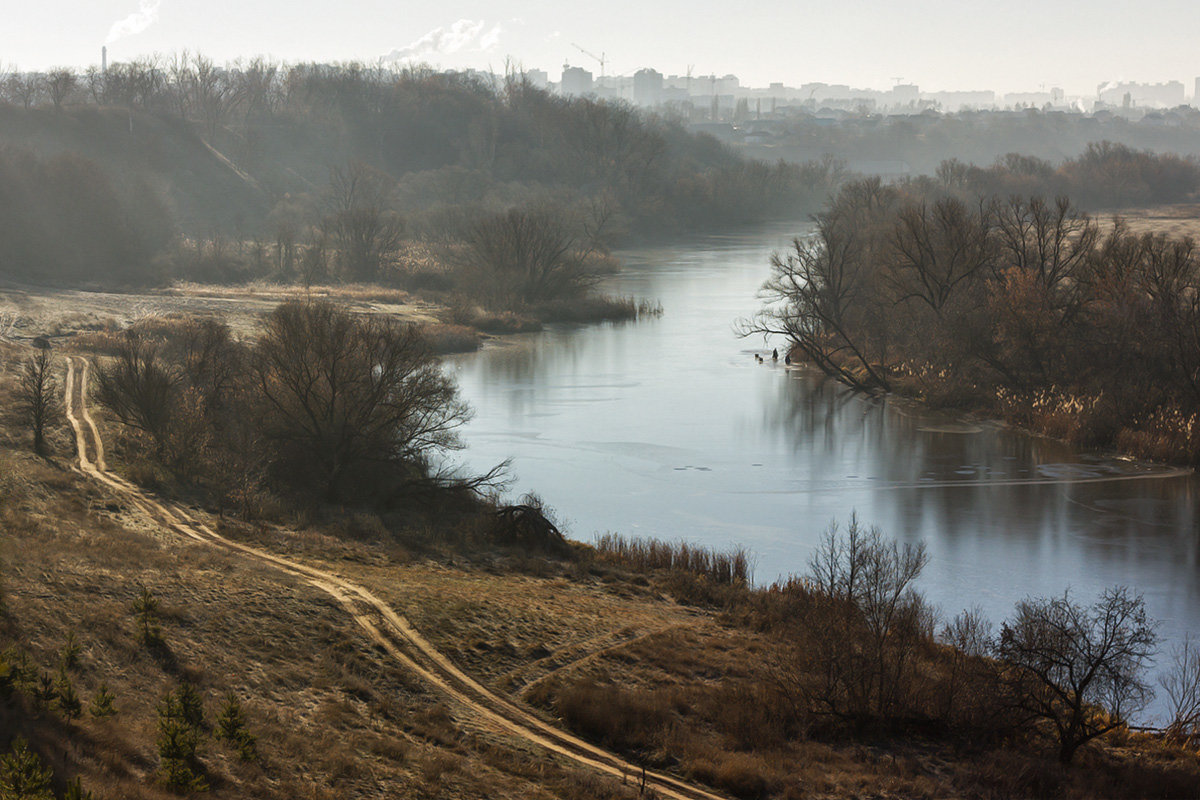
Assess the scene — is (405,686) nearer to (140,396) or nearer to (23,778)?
(23,778)

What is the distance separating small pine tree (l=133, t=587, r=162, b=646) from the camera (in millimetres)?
10211

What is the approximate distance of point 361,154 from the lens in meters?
92.1

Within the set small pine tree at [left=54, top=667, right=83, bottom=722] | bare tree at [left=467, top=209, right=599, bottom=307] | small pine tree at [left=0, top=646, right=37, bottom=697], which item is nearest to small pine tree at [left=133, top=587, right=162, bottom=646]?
small pine tree at [left=0, top=646, right=37, bottom=697]

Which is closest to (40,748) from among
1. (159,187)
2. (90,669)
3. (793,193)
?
(90,669)

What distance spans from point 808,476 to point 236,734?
1787 cm

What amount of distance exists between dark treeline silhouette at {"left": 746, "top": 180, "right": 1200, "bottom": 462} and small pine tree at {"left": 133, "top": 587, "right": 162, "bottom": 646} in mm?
21923

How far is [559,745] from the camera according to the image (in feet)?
34.0

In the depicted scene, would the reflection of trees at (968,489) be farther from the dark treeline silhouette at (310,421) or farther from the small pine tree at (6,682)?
the small pine tree at (6,682)

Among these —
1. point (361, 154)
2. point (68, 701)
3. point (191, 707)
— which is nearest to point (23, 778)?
point (68, 701)

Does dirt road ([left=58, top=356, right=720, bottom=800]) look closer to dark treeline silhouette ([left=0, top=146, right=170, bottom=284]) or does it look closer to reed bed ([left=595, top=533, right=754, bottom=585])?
reed bed ([left=595, top=533, right=754, bottom=585])

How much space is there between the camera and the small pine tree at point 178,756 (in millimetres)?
7203

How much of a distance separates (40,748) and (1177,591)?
16239 millimetres

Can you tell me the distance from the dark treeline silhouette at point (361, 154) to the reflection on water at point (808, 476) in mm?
23679

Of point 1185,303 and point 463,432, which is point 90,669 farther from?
point 1185,303
